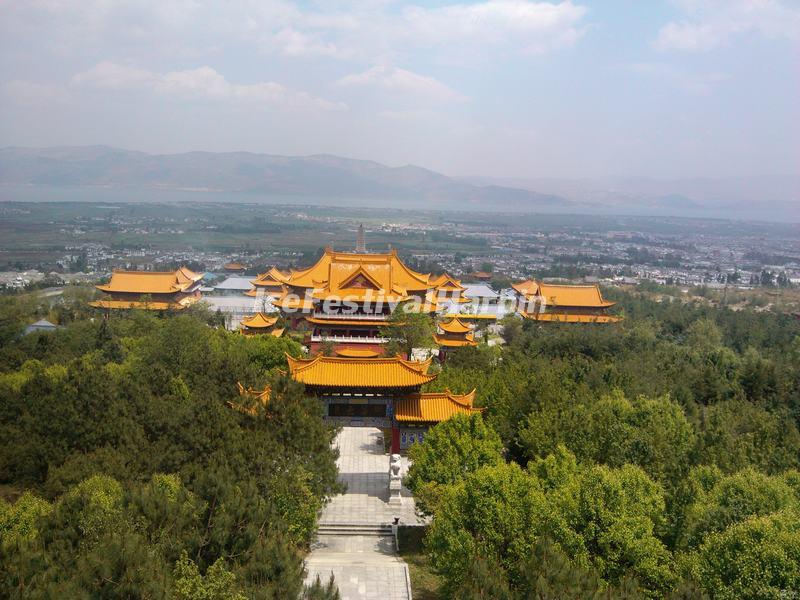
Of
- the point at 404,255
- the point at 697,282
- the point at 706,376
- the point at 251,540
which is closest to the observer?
the point at 251,540

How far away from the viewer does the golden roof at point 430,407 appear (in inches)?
594

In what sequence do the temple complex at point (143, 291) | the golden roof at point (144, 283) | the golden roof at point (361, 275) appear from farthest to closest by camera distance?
the golden roof at point (144, 283), the temple complex at point (143, 291), the golden roof at point (361, 275)

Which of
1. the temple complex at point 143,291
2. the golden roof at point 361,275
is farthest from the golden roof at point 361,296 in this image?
the temple complex at point 143,291

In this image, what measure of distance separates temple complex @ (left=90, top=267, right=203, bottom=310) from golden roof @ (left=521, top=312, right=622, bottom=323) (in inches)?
666

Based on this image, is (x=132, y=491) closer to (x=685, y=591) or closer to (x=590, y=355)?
(x=685, y=591)

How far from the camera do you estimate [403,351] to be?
22828mm

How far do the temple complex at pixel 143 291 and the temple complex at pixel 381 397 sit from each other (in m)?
22.5

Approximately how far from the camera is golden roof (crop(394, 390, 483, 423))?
1509 centimetres

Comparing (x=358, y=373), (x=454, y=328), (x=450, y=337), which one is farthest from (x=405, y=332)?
(x=358, y=373)

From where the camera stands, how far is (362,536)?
13.3 metres

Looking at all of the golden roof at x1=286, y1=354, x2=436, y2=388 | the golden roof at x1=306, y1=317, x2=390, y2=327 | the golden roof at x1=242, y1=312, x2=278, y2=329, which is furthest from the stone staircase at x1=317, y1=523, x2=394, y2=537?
the golden roof at x1=242, y1=312, x2=278, y2=329

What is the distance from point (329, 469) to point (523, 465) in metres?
5.55

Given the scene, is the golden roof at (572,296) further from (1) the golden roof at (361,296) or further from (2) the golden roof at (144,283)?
(2) the golden roof at (144,283)

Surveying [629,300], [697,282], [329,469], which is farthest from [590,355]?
[697,282]
